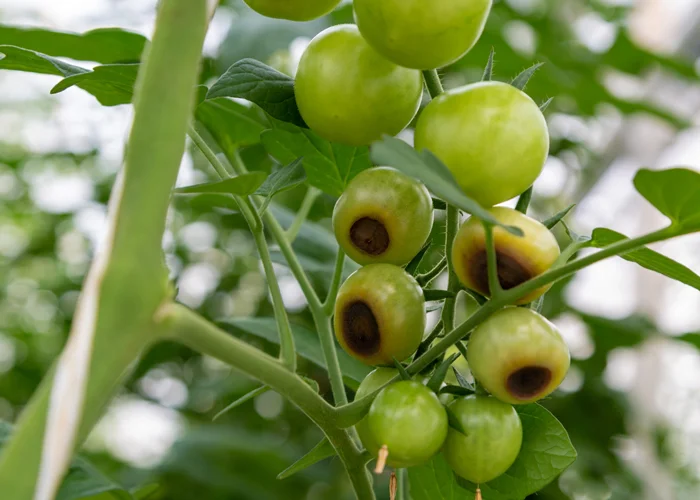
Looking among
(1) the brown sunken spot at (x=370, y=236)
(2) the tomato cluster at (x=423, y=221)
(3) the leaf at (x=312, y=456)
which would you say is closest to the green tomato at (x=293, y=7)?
(2) the tomato cluster at (x=423, y=221)

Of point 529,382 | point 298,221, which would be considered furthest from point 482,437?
point 298,221

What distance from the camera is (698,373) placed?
2.17 m

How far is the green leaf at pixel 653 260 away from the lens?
0.36 meters

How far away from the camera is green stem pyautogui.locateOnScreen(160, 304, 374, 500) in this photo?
0.80 ft

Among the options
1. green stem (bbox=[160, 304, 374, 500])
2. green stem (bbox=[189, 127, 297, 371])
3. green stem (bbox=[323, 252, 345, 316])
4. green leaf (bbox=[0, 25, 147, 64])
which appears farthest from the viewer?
green leaf (bbox=[0, 25, 147, 64])

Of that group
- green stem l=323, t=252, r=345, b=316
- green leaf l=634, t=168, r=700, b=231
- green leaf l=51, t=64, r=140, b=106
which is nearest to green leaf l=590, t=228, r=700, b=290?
green leaf l=634, t=168, r=700, b=231

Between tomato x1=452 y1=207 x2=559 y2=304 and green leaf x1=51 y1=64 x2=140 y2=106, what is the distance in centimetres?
21

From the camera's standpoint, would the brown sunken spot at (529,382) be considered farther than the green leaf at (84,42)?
No

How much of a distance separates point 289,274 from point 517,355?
0.89m

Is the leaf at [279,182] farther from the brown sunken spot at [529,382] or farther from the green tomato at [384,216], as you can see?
the brown sunken spot at [529,382]

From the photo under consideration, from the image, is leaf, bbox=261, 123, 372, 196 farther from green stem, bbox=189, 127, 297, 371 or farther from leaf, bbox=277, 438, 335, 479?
leaf, bbox=277, 438, 335, 479

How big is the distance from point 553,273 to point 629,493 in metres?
0.75

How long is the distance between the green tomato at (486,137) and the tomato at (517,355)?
56 mm

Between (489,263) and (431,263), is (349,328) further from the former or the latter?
(431,263)
